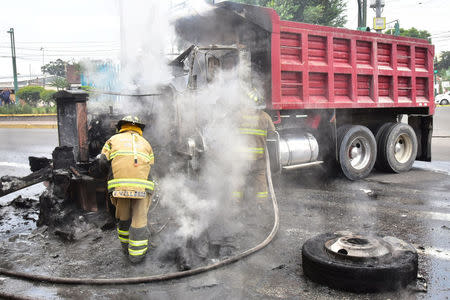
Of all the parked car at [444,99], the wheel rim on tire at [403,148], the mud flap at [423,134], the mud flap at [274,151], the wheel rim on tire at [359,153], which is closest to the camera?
the mud flap at [274,151]

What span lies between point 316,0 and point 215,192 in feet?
75.7

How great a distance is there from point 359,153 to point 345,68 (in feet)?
5.88

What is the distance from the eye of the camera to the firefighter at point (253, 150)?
565 centimetres

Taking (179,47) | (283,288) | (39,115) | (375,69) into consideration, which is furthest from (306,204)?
(39,115)

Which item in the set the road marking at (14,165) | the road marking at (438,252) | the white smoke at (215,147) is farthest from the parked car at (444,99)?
the road marking at (438,252)

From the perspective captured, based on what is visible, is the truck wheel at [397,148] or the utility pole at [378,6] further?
the utility pole at [378,6]

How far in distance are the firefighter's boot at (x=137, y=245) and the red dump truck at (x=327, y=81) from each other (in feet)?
8.46

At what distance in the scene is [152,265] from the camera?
3.84 meters

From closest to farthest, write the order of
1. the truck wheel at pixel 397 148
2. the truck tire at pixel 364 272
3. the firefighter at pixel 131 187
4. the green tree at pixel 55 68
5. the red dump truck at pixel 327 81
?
1. the truck tire at pixel 364 272
2. the firefighter at pixel 131 187
3. the red dump truck at pixel 327 81
4. the truck wheel at pixel 397 148
5. the green tree at pixel 55 68

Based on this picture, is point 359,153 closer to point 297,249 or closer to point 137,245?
point 297,249

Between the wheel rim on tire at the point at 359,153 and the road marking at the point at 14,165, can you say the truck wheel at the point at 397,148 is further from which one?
the road marking at the point at 14,165

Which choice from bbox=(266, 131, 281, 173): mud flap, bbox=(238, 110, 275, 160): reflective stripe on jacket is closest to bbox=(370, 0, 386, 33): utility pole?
bbox=(266, 131, 281, 173): mud flap

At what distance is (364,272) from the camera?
3.17 m

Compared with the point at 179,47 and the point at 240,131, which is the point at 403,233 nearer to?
the point at 240,131
